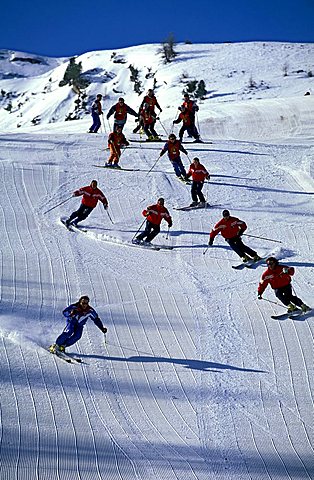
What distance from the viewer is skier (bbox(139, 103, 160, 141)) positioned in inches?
722

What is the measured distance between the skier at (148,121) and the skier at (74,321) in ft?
40.1

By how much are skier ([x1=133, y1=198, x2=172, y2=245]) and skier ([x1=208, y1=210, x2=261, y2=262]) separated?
129cm

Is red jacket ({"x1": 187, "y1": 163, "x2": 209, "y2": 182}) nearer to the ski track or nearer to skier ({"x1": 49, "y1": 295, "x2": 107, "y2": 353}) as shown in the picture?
the ski track

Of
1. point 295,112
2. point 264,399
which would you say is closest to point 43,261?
point 264,399

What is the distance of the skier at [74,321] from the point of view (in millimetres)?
7320

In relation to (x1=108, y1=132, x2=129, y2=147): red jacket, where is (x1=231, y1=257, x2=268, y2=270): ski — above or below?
below

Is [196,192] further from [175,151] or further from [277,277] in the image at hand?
[277,277]

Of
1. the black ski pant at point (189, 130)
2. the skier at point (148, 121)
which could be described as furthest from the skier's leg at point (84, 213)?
the skier at point (148, 121)

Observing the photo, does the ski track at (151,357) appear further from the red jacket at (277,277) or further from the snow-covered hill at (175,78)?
the snow-covered hill at (175,78)

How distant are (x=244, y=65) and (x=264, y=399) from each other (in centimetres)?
3621

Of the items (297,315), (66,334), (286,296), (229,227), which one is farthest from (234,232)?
(66,334)

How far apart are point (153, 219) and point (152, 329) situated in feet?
11.6

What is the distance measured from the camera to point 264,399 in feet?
22.6

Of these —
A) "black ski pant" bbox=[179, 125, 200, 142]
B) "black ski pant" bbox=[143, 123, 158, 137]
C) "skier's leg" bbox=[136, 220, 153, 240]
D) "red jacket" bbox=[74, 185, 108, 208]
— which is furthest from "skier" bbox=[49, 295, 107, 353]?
"black ski pant" bbox=[143, 123, 158, 137]
